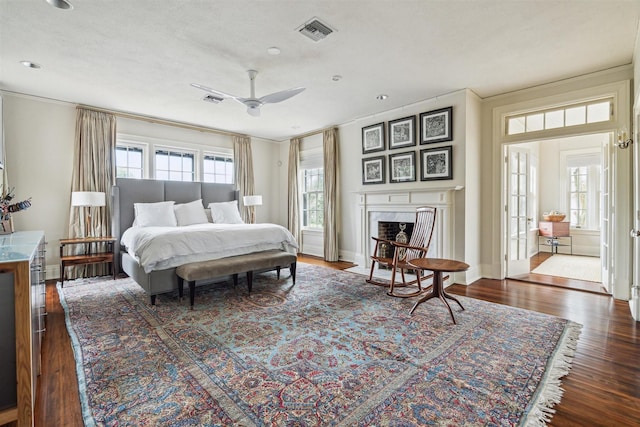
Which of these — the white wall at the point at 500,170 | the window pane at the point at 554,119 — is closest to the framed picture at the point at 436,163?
the white wall at the point at 500,170

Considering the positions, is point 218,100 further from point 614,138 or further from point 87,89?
Result: point 614,138

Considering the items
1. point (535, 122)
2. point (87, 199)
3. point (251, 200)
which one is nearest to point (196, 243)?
point (87, 199)

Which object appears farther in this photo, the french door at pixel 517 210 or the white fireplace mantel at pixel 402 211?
the french door at pixel 517 210

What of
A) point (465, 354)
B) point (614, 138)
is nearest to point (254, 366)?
point (465, 354)

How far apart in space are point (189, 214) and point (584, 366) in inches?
200

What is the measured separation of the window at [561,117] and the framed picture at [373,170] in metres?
1.89

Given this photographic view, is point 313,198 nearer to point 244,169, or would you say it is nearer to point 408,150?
point 244,169

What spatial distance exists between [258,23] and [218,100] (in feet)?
6.45

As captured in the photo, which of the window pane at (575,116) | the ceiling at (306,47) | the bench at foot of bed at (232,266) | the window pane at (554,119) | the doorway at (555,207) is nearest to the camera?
the ceiling at (306,47)

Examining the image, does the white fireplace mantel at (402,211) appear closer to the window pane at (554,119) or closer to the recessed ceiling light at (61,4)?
the window pane at (554,119)

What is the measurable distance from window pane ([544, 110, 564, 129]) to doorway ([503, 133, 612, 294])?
46 centimetres

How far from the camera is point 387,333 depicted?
8.30 feet

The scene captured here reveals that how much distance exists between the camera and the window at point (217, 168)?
6137 mm

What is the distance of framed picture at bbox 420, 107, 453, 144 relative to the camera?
4215mm
